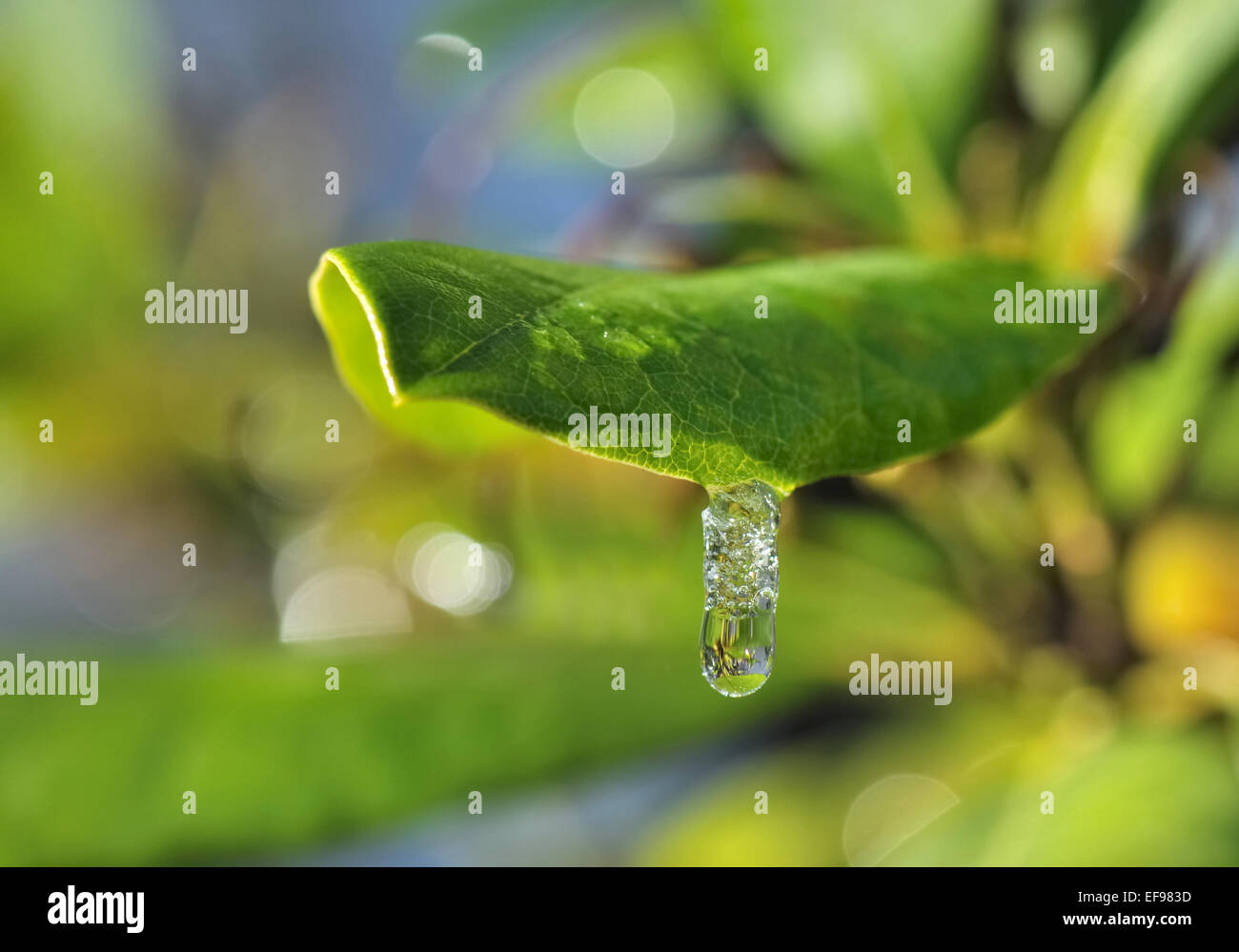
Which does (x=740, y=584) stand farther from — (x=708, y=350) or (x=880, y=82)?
(x=880, y=82)

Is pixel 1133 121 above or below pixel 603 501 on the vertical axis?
above

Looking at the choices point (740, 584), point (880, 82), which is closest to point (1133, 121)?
point (880, 82)

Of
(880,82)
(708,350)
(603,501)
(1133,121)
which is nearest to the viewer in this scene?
(708,350)

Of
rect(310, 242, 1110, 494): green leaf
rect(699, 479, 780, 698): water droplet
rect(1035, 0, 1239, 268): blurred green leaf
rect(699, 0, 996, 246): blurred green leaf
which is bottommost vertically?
rect(699, 479, 780, 698): water droplet

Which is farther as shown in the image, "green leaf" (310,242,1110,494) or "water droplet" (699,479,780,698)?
"water droplet" (699,479,780,698)

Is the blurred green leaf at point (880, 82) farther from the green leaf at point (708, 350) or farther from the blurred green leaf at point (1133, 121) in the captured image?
the green leaf at point (708, 350)

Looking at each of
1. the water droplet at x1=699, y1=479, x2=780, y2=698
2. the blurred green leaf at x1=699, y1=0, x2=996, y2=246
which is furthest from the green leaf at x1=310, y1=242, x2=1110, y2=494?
the blurred green leaf at x1=699, y1=0, x2=996, y2=246

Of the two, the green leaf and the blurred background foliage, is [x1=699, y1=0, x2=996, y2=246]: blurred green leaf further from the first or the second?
the green leaf

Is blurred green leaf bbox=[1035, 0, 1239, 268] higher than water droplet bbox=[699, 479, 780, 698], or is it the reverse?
blurred green leaf bbox=[1035, 0, 1239, 268]
